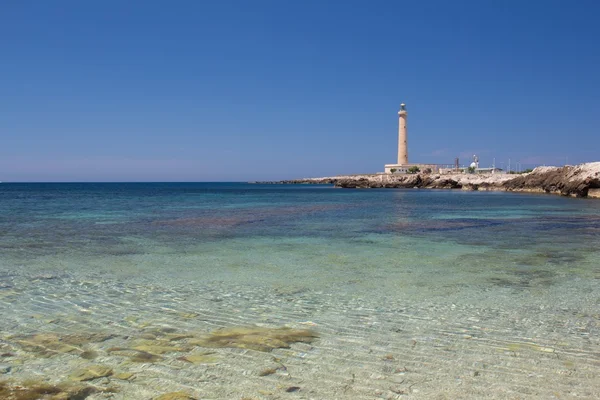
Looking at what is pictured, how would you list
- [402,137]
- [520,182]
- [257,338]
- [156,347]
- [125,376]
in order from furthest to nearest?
1. [402,137]
2. [520,182]
3. [257,338]
4. [156,347]
5. [125,376]

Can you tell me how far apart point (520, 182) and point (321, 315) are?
6089 cm

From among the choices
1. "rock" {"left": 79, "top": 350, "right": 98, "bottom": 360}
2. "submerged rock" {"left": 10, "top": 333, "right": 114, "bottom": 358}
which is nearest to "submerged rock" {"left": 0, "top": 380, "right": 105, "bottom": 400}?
"rock" {"left": 79, "top": 350, "right": 98, "bottom": 360}

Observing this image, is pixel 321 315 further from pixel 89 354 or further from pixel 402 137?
pixel 402 137

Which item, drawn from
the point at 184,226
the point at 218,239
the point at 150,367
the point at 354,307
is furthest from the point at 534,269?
the point at 184,226

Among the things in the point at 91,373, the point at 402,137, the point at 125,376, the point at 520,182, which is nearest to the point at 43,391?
the point at 91,373

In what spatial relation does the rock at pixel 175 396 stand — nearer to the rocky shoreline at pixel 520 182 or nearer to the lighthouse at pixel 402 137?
the rocky shoreline at pixel 520 182

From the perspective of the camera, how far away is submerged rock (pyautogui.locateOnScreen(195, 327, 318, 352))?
15.4 ft

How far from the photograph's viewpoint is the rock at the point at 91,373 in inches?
153

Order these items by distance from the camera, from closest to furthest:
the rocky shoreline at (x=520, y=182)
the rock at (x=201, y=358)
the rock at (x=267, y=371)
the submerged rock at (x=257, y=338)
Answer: the rock at (x=267, y=371), the rock at (x=201, y=358), the submerged rock at (x=257, y=338), the rocky shoreline at (x=520, y=182)

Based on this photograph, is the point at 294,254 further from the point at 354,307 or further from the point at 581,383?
the point at 581,383

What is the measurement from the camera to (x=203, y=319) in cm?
562

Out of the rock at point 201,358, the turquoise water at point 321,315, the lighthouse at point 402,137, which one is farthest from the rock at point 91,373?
the lighthouse at point 402,137

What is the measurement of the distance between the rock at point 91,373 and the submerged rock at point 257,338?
94 centimetres

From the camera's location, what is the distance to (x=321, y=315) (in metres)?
5.82
